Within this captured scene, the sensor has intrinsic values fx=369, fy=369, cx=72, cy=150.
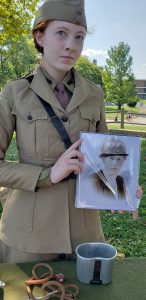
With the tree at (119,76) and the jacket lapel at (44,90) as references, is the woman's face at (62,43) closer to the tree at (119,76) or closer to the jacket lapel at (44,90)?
the jacket lapel at (44,90)

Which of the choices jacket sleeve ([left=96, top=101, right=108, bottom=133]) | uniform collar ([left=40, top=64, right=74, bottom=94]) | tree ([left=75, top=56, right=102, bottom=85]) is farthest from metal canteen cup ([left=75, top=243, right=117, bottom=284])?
tree ([left=75, top=56, right=102, bottom=85])

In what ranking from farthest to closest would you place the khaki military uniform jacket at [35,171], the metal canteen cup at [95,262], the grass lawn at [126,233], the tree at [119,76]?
the tree at [119,76] → the grass lawn at [126,233] → the khaki military uniform jacket at [35,171] → the metal canteen cup at [95,262]

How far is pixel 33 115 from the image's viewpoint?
4.98ft

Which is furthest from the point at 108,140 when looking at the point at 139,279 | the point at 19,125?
the point at 139,279

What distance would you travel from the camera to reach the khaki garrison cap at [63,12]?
1.47m

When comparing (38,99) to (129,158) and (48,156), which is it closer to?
(48,156)

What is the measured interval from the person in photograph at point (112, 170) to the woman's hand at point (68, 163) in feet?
0.30

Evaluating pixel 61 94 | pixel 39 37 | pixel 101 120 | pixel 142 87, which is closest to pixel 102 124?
pixel 101 120

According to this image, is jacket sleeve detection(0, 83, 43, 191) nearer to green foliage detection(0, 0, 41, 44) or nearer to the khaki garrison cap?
the khaki garrison cap

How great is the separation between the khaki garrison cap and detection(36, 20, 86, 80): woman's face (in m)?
0.02

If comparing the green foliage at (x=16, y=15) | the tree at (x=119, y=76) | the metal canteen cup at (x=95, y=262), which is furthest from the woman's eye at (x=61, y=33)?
the tree at (x=119, y=76)

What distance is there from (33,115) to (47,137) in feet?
0.35

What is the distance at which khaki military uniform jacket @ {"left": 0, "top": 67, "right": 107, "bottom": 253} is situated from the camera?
1515 mm

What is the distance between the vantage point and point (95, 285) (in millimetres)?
1485
